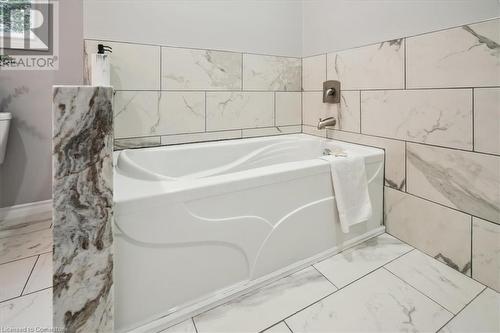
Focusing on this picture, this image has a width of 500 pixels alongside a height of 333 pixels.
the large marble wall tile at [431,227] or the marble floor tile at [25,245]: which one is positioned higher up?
the large marble wall tile at [431,227]

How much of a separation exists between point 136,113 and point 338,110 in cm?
141

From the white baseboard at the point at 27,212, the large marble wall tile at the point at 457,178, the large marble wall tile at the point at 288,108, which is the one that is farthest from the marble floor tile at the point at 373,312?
the white baseboard at the point at 27,212

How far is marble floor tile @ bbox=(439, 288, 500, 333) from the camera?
93 cm

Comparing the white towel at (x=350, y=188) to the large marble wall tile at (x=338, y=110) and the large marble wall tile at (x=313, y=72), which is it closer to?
the large marble wall tile at (x=338, y=110)

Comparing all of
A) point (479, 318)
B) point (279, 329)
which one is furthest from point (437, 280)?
point (279, 329)

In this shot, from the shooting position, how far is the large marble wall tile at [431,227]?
124cm

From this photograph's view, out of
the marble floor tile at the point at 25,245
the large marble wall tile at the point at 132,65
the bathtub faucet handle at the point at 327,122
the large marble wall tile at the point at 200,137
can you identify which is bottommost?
the marble floor tile at the point at 25,245

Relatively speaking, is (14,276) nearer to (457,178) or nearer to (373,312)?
(373,312)

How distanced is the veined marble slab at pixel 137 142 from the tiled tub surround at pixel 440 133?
54.3 inches

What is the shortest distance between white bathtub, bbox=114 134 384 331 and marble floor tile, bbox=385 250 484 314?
291 millimetres

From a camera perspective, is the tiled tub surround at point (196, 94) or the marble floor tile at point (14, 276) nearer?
the marble floor tile at point (14, 276)

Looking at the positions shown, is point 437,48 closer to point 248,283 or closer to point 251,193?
point 251,193

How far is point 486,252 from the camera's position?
116cm

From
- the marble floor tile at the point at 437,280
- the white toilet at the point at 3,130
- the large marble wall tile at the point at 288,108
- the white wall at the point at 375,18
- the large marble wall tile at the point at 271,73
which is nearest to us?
the marble floor tile at the point at 437,280
